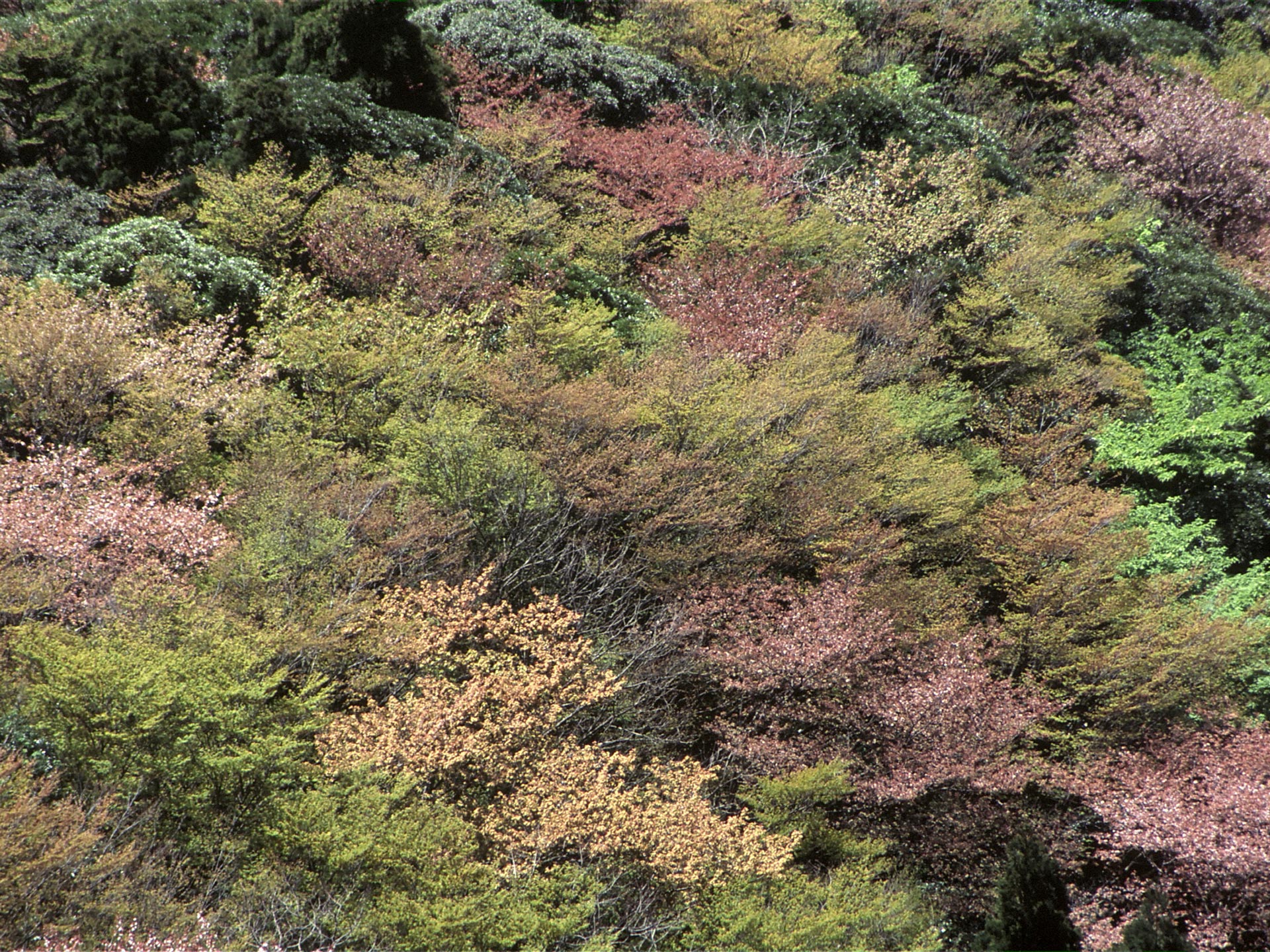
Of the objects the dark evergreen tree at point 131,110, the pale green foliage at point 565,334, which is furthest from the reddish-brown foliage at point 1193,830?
the dark evergreen tree at point 131,110

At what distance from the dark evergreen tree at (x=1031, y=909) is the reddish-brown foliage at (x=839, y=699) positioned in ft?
7.37

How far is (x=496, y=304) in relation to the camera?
22.5m

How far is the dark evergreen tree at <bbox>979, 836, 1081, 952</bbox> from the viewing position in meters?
15.9

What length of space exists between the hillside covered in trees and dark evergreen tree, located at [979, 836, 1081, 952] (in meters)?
0.07

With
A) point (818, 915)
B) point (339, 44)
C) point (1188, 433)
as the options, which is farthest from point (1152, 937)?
point (339, 44)

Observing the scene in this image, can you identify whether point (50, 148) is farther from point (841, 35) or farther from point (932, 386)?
point (841, 35)

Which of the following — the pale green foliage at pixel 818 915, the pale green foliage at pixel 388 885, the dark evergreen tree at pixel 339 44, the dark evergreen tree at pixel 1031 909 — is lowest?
the pale green foliage at pixel 818 915

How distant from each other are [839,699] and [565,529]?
19.9 feet

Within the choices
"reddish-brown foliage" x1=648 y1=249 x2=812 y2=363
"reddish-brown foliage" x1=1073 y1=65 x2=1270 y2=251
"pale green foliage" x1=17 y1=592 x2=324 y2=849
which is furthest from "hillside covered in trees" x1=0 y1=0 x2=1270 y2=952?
"reddish-brown foliage" x1=1073 y1=65 x2=1270 y2=251

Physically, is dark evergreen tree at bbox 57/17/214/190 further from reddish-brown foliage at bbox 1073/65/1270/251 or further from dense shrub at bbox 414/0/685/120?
reddish-brown foliage at bbox 1073/65/1270/251

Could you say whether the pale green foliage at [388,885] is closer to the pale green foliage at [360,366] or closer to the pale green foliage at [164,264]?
the pale green foliage at [360,366]

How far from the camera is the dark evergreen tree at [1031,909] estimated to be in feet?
52.2

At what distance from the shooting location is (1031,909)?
16016 mm

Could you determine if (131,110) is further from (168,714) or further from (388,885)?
(388,885)
